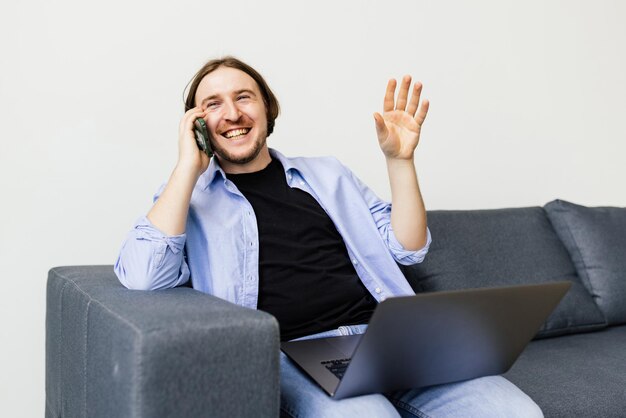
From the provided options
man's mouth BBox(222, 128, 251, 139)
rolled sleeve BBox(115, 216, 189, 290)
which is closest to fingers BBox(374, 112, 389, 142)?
man's mouth BBox(222, 128, 251, 139)

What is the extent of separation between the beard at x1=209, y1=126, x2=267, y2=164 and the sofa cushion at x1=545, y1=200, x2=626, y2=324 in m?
1.23

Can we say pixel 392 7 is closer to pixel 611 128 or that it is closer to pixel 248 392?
pixel 611 128

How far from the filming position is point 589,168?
301 cm

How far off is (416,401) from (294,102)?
122 cm

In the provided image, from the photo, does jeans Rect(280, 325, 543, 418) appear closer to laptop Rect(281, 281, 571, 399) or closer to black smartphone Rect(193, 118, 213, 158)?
laptop Rect(281, 281, 571, 399)

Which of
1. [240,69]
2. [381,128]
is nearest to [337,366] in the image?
[381,128]

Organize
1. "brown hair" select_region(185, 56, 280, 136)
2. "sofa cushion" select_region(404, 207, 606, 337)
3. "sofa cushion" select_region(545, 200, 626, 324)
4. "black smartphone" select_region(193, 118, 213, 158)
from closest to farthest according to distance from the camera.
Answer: "black smartphone" select_region(193, 118, 213, 158) < "brown hair" select_region(185, 56, 280, 136) < "sofa cushion" select_region(404, 207, 606, 337) < "sofa cushion" select_region(545, 200, 626, 324)

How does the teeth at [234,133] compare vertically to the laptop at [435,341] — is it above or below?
above

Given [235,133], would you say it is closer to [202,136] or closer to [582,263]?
[202,136]

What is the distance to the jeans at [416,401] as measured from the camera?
1233 mm

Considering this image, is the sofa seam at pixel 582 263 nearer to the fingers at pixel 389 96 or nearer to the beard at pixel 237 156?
the fingers at pixel 389 96

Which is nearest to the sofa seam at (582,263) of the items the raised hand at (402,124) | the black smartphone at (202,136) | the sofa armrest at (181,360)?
the raised hand at (402,124)

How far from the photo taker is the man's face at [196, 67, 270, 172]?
1.73 metres

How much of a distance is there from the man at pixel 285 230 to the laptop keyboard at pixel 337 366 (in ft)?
0.15
